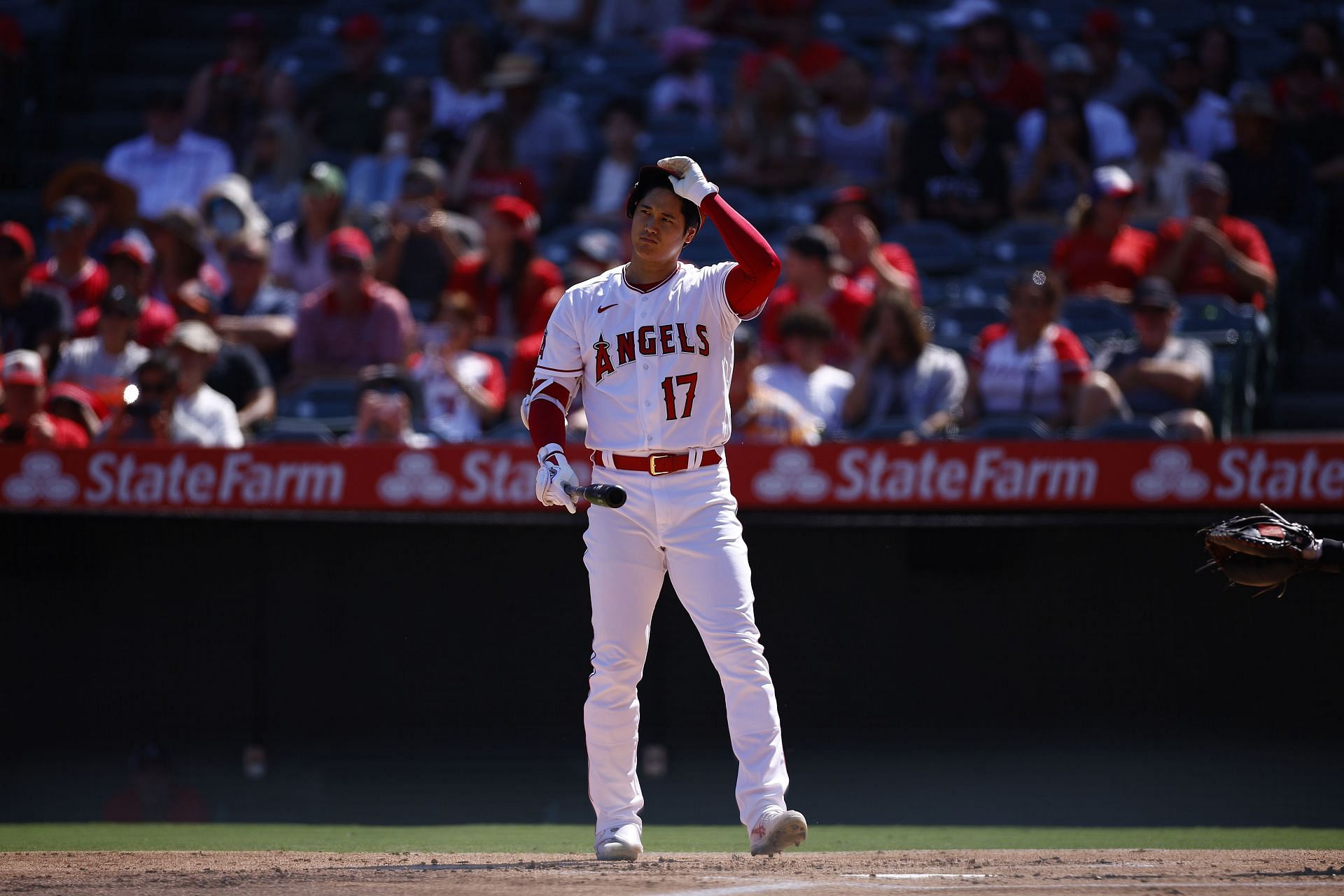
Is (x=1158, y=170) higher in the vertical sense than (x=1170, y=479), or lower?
higher

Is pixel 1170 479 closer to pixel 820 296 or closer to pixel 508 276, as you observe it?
pixel 820 296

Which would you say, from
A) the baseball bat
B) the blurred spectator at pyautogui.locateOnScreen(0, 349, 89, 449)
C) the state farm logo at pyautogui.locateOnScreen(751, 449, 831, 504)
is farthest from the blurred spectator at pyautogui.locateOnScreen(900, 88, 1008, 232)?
the baseball bat

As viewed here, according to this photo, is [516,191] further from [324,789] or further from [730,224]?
[730,224]

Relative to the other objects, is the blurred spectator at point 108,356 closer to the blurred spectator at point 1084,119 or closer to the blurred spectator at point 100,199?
the blurred spectator at point 100,199

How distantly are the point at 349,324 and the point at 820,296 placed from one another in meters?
2.43

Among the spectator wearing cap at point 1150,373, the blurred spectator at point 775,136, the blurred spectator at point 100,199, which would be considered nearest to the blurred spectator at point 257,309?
the blurred spectator at point 100,199

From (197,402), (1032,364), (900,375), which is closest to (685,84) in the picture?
(900,375)

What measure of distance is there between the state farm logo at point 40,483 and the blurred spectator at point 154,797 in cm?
109

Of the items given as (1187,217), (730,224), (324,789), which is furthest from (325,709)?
(1187,217)

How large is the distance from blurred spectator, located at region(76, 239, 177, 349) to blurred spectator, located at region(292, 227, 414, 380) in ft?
2.34

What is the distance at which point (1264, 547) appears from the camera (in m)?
4.52

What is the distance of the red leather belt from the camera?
442 cm

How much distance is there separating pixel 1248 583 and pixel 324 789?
343cm

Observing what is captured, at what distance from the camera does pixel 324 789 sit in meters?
6.19
